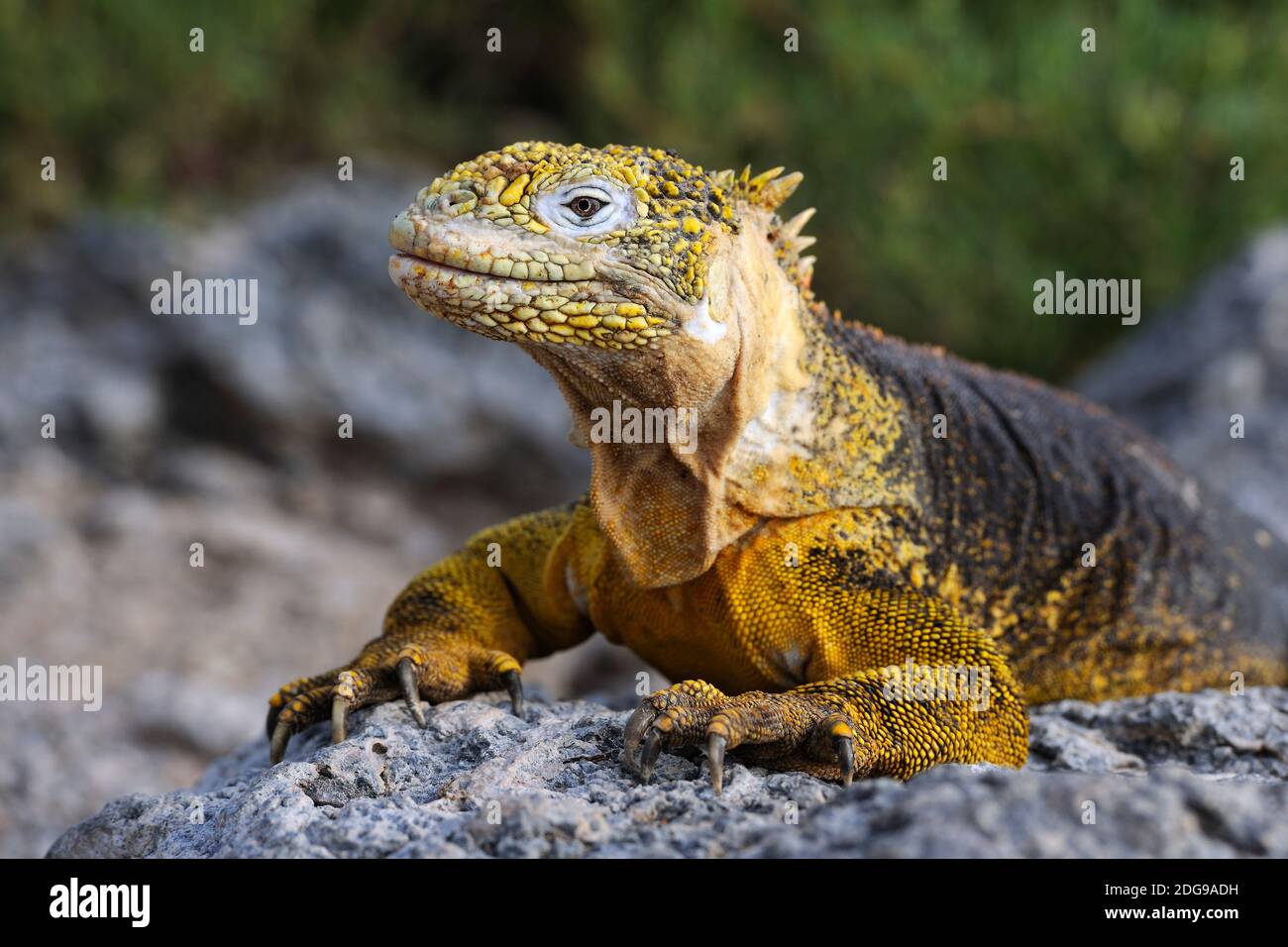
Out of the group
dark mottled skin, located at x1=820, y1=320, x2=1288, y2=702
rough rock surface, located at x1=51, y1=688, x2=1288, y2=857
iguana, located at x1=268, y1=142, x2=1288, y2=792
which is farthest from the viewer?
dark mottled skin, located at x1=820, y1=320, x2=1288, y2=702

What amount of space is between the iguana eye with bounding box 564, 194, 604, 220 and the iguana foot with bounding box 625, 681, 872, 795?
4.21ft

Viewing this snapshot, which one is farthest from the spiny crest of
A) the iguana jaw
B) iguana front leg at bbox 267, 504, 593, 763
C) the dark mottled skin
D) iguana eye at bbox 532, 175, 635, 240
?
iguana front leg at bbox 267, 504, 593, 763

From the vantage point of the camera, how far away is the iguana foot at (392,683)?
416 centimetres

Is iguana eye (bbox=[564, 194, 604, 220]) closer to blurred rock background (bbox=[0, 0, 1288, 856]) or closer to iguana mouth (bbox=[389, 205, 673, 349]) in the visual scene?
iguana mouth (bbox=[389, 205, 673, 349])

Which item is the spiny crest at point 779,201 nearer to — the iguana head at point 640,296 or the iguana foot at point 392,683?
the iguana head at point 640,296

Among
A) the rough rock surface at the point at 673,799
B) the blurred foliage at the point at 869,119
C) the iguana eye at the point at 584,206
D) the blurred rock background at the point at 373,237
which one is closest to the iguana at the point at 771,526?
the iguana eye at the point at 584,206

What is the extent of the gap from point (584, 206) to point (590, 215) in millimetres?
32

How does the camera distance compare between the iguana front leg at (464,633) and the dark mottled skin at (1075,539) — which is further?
the dark mottled skin at (1075,539)

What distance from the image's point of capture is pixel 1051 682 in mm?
5086

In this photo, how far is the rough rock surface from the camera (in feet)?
8.97

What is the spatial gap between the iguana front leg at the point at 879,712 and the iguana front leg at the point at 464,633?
829 mm

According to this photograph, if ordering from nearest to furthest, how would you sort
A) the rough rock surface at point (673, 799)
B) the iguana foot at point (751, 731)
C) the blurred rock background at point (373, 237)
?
the rough rock surface at point (673, 799), the iguana foot at point (751, 731), the blurred rock background at point (373, 237)

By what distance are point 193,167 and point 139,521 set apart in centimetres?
301

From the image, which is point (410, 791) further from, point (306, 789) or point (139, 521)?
point (139, 521)
